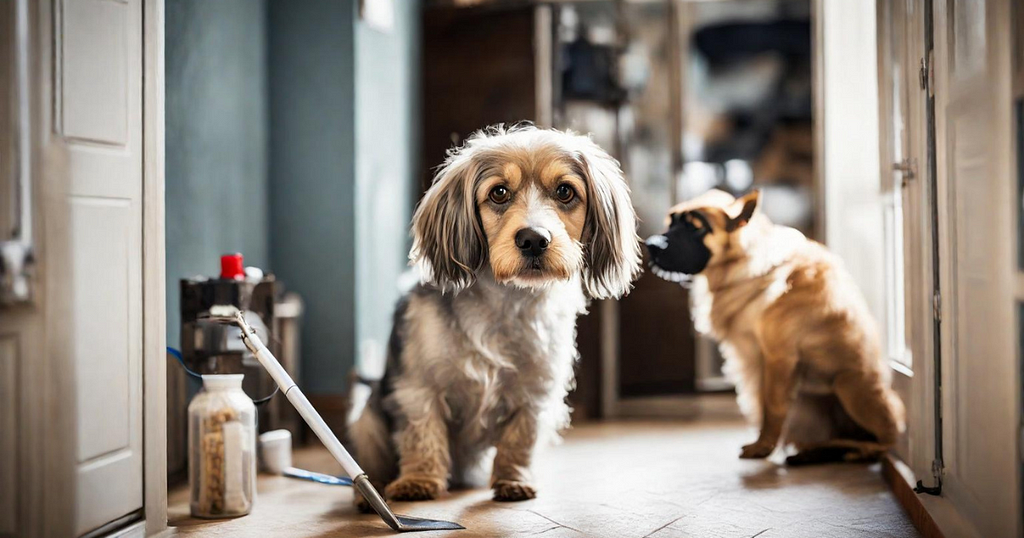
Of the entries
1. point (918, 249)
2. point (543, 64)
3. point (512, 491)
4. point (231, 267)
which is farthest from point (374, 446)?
point (543, 64)

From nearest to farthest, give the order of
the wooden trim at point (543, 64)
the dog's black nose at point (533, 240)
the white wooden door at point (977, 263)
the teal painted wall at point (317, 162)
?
the white wooden door at point (977, 263)
the dog's black nose at point (533, 240)
the teal painted wall at point (317, 162)
the wooden trim at point (543, 64)

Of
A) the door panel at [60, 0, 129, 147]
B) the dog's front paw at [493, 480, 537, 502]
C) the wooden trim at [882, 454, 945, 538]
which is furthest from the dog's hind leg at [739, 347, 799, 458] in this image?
the door panel at [60, 0, 129, 147]

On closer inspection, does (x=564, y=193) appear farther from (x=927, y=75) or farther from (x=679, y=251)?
(x=927, y=75)

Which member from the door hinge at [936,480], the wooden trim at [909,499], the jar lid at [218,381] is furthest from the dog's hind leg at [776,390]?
the jar lid at [218,381]

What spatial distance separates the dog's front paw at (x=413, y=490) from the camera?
8.87 ft

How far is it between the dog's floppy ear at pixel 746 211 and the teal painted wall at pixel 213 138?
1.87m

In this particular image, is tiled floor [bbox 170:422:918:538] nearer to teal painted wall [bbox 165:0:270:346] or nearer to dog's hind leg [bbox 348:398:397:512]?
dog's hind leg [bbox 348:398:397:512]

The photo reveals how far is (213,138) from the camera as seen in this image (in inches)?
136

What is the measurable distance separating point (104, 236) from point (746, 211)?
2.07 metres

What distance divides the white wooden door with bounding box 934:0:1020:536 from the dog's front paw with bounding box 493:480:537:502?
1148mm

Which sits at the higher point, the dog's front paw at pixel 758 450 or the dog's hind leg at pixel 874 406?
the dog's hind leg at pixel 874 406

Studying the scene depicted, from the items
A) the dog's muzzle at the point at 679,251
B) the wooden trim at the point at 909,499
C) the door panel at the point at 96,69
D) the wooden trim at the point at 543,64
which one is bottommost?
the wooden trim at the point at 909,499

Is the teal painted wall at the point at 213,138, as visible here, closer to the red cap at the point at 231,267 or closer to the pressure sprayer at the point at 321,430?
the red cap at the point at 231,267

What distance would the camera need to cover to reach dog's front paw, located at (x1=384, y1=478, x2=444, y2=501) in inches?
106
